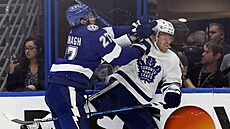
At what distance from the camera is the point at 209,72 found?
5801mm

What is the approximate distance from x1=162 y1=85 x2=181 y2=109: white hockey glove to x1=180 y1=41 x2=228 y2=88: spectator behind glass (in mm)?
378

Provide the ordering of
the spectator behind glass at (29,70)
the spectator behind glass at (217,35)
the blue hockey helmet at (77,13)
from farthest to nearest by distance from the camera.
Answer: the spectator behind glass at (29,70), the spectator behind glass at (217,35), the blue hockey helmet at (77,13)

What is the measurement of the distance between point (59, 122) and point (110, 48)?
0.67 meters

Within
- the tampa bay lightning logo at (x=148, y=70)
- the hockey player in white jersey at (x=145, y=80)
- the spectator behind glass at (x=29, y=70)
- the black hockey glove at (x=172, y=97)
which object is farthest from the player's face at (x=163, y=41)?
the spectator behind glass at (x=29, y=70)

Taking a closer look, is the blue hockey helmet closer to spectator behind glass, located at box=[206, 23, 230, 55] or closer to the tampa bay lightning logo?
the tampa bay lightning logo

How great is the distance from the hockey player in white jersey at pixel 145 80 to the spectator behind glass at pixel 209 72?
0.25m

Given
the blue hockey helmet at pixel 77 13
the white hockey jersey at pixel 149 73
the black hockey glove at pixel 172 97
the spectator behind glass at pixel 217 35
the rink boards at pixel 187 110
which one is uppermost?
the blue hockey helmet at pixel 77 13

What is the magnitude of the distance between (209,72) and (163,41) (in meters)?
0.51

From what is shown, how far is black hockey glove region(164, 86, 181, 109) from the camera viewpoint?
5.42 m

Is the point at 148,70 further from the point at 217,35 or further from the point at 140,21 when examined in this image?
the point at 217,35

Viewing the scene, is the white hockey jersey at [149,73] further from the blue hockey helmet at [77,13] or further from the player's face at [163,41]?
the blue hockey helmet at [77,13]

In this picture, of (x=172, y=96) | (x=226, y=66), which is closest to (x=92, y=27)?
(x=172, y=96)

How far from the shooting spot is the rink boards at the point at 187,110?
18.8 feet

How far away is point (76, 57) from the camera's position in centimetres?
530
